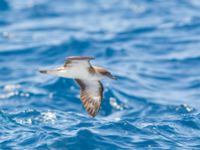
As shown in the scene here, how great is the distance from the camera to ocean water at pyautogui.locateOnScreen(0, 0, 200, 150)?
42.4 feet

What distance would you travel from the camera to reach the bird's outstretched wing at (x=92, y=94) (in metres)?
12.3

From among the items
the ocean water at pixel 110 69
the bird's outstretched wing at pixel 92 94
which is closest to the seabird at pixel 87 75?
the bird's outstretched wing at pixel 92 94

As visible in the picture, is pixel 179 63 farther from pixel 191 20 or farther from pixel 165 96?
pixel 191 20

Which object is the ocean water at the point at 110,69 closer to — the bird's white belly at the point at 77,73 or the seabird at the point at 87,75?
the seabird at the point at 87,75

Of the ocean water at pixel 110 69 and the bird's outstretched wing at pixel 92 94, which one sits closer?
the bird's outstretched wing at pixel 92 94

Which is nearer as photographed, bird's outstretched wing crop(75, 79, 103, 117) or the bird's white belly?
the bird's white belly

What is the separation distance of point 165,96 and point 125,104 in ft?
3.57

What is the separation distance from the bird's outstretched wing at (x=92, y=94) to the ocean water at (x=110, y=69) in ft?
1.93

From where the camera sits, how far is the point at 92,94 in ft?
40.7

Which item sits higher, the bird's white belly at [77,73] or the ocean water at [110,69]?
the bird's white belly at [77,73]

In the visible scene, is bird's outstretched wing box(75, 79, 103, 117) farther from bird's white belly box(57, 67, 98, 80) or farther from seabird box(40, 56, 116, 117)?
bird's white belly box(57, 67, 98, 80)

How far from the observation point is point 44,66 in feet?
58.5

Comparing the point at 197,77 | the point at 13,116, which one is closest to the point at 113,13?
the point at 197,77

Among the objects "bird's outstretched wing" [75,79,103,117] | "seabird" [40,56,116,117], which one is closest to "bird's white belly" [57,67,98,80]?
"seabird" [40,56,116,117]
